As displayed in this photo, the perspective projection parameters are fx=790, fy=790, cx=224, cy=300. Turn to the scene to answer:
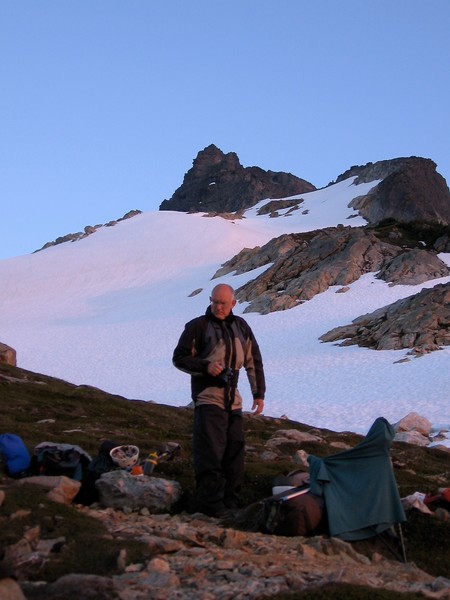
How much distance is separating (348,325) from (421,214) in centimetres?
4742

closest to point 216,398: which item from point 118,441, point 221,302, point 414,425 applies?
point 221,302

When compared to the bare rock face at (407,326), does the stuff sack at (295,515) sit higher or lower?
lower

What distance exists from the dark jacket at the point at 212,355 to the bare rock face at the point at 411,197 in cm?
7582

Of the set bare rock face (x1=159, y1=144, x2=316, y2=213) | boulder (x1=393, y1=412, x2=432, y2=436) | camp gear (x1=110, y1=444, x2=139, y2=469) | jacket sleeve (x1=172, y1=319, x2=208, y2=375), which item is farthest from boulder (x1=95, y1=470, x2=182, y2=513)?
bare rock face (x1=159, y1=144, x2=316, y2=213)

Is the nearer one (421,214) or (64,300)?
(64,300)

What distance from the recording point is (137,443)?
12773 mm

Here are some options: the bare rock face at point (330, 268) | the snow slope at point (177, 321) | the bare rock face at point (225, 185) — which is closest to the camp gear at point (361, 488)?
the snow slope at point (177, 321)

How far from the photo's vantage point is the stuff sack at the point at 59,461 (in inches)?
369

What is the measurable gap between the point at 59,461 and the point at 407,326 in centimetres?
3107

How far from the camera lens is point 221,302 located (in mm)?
9148

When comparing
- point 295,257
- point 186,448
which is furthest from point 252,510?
point 295,257

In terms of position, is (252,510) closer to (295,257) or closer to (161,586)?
(161,586)

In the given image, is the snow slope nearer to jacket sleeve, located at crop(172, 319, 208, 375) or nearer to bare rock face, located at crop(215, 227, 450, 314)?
bare rock face, located at crop(215, 227, 450, 314)

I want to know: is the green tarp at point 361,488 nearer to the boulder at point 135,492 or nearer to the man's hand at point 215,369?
the man's hand at point 215,369
